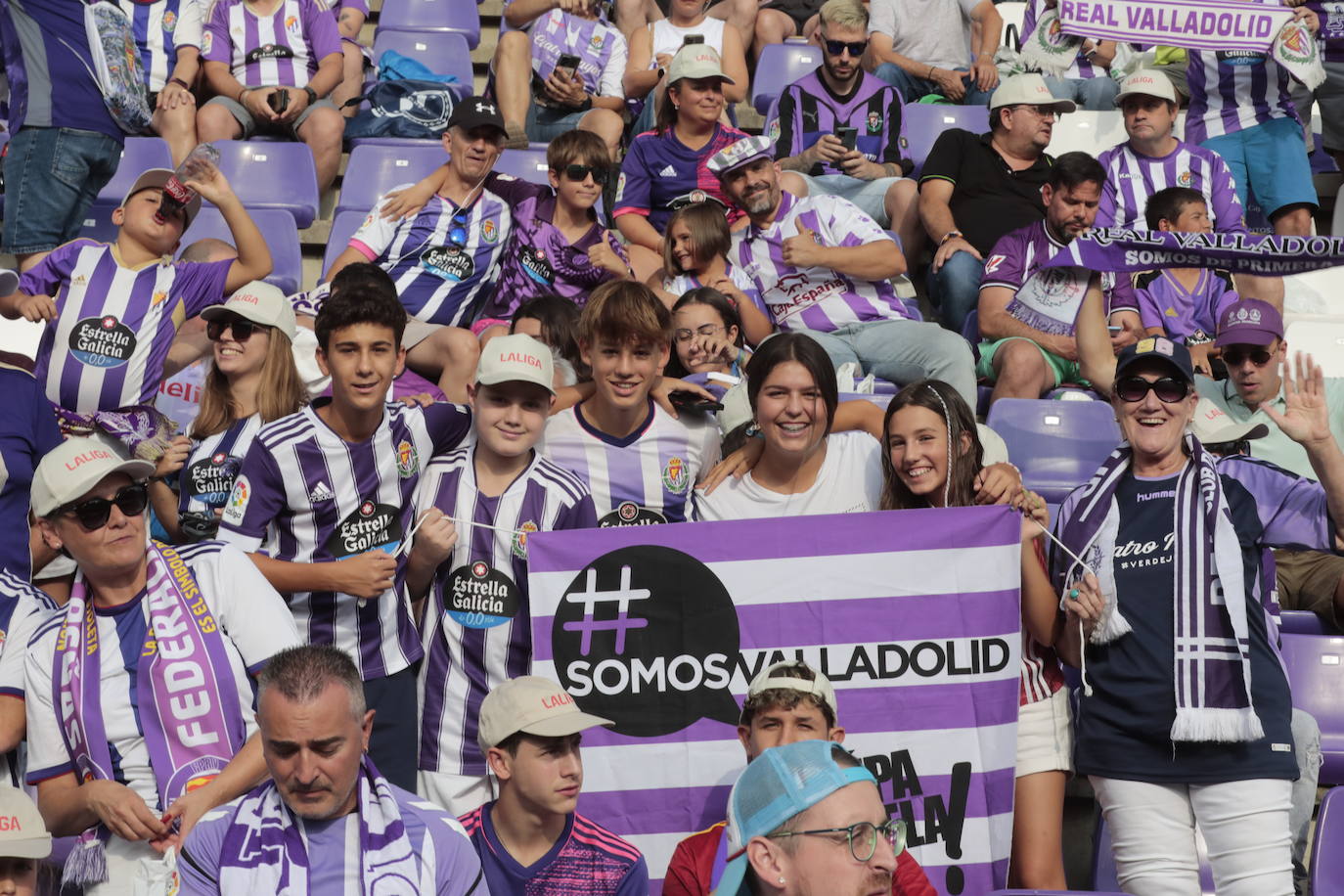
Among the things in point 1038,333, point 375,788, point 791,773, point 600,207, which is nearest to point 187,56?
point 600,207

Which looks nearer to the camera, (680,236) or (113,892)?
(113,892)

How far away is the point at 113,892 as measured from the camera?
10.1 ft

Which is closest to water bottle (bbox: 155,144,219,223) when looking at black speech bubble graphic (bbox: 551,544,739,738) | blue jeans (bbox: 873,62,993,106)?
black speech bubble graphic (bbox: 551,544,739,738)

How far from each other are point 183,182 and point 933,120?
12.3 feet

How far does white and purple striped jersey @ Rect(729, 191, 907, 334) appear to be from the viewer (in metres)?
5.69

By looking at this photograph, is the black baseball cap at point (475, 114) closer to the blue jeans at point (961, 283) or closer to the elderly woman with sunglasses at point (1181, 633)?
the blue jeans at point (961, 283)

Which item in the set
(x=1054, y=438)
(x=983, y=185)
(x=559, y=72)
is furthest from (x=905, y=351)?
(x=559, y=72)

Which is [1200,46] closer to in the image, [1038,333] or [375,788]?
[1038,333]

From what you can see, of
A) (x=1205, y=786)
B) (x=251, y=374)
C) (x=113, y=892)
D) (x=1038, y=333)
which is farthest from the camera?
(x=1038, y=333)

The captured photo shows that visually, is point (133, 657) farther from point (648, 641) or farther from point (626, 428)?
point (626, 428)

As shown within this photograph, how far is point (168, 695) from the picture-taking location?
3.19m

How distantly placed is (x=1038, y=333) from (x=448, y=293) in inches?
84.8

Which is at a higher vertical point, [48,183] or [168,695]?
[48,183]

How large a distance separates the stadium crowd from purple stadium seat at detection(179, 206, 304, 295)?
0.06m
